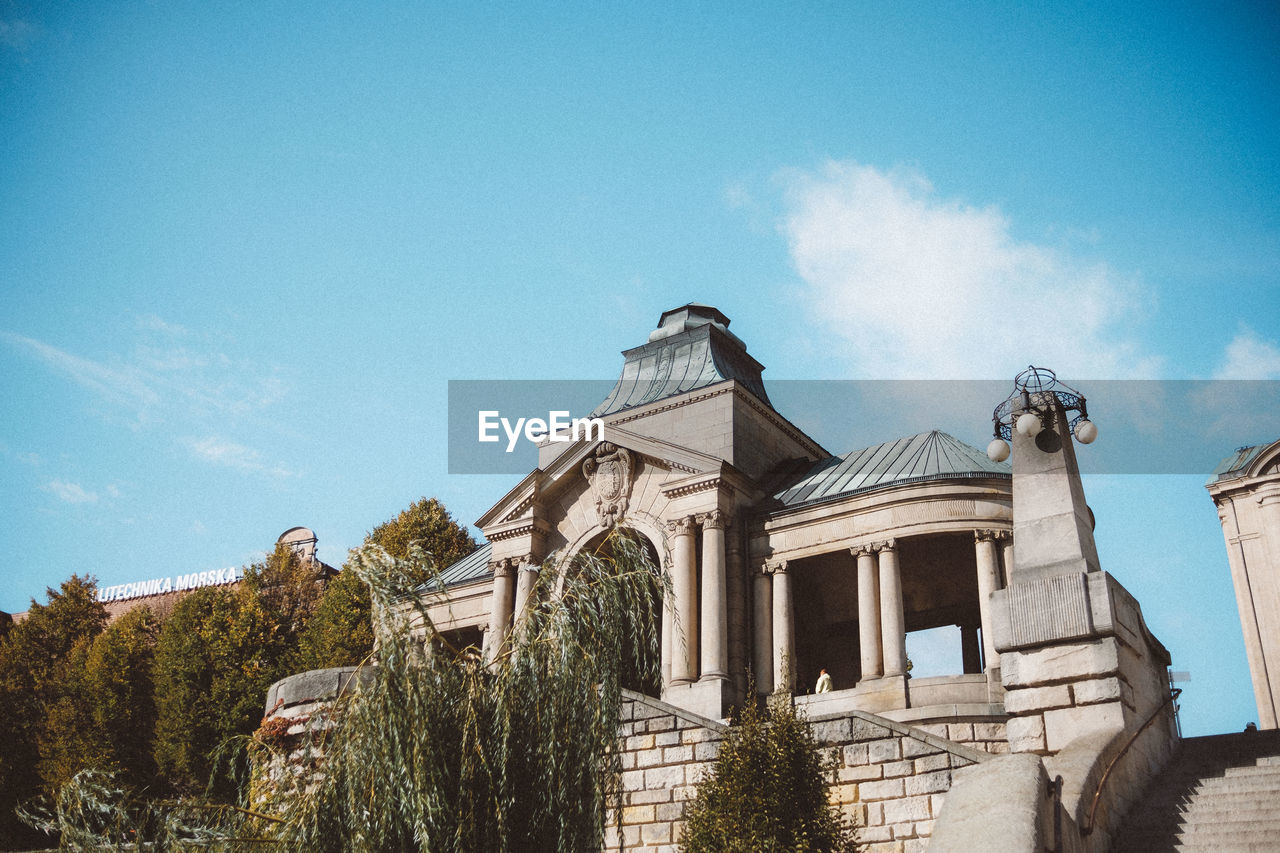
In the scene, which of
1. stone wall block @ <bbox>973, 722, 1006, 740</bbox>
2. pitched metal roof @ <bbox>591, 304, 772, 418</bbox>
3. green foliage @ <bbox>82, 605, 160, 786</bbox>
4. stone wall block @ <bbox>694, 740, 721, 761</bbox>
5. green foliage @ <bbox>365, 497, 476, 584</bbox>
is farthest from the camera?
green foliage @ <bbox>365, 497, 476, 584</bbox>

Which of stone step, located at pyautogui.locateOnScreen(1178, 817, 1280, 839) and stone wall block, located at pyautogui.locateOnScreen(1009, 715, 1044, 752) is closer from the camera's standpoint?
stone step, located at pyautogui.locateOnScreen(1178, 817, 1280, 839)

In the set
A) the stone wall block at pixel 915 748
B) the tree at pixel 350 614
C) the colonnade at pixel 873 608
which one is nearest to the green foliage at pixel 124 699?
the tree at pixel 350 614

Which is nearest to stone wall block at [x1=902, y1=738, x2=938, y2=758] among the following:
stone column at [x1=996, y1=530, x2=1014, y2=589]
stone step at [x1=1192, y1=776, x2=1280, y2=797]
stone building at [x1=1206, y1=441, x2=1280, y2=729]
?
stone step at [x1=1192, y1=776, x2=1280, y2=797]

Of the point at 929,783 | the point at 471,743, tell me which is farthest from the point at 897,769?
the point at 471,743

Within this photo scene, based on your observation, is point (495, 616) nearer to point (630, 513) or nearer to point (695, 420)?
point (630, 513)

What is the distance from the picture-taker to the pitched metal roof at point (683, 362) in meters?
30.8

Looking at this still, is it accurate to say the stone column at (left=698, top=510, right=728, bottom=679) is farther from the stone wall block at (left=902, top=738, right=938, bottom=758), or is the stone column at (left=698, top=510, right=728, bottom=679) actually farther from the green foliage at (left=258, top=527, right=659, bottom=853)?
the green foliage at (left=258, top=527, right=659, bottom=853)

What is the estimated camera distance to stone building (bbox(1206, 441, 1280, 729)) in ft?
73.8

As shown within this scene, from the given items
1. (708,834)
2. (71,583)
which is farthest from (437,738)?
(71,583)

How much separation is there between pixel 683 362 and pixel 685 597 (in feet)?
30.6

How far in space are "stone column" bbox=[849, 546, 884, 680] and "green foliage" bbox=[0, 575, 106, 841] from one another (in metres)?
27.4

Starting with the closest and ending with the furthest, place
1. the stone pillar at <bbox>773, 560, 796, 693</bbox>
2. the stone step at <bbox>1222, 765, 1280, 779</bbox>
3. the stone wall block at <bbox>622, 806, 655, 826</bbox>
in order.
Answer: the stone step at <bbox>1222, 765, 1280, 779</bbox> → the stone wall block at <bbox>622, 806, 655, 826</bbox> → the stone pillar at <bbox>773, 560, 796, 693</bbox>

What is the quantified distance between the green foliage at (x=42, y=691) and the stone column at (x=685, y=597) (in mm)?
23575

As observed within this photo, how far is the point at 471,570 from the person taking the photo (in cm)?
3020
